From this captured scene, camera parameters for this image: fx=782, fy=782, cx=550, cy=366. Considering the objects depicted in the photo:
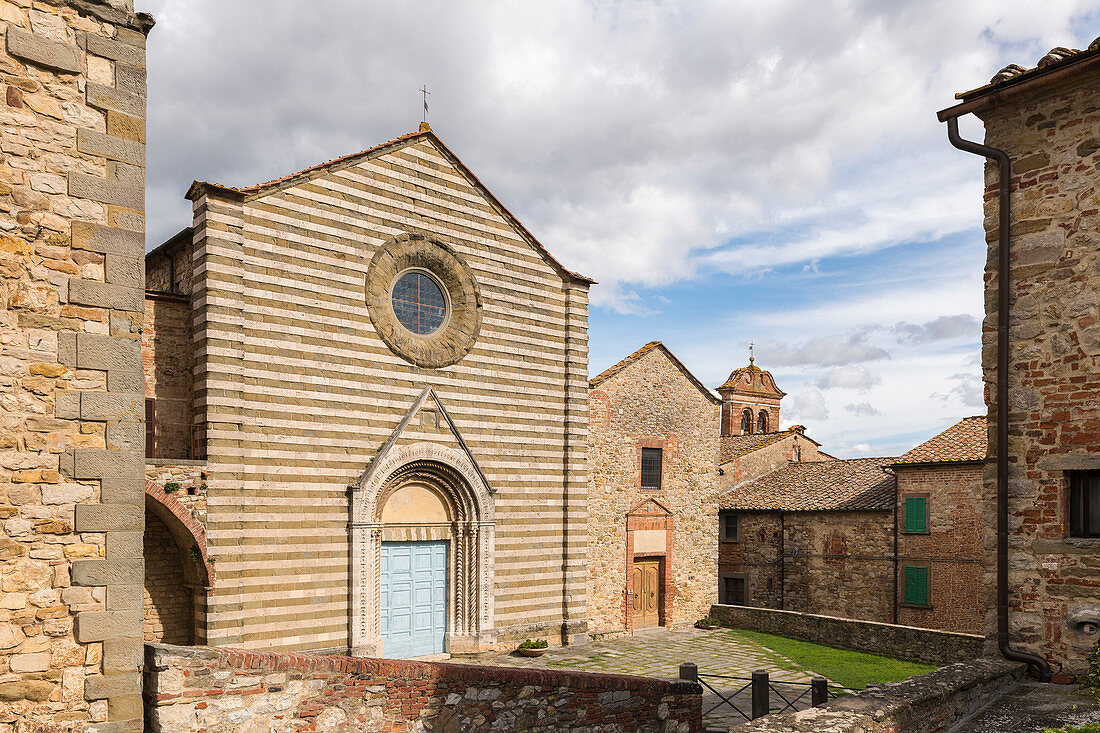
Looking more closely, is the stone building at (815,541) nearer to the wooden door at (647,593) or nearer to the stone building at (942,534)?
the stone building at (942,534)

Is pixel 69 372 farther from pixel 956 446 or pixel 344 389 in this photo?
pixel 956 446

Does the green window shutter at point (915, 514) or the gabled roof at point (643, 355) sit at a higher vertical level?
the gabled roof at point (643, 355)

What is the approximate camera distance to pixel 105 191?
246 inches

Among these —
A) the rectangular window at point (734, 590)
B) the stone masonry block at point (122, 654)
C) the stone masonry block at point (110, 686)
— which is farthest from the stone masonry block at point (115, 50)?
the rectangular window at point (734, 590)

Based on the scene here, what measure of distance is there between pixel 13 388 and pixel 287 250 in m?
8.16

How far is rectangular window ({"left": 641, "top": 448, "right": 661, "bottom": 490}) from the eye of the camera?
2006cm

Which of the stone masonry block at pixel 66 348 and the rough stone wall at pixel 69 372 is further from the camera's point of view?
the stone masonry block at pixel 66 348

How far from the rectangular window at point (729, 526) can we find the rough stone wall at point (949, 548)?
213 inches

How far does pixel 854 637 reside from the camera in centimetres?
1788

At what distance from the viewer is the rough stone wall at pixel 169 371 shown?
12.7 meters

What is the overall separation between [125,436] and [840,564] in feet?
68.7

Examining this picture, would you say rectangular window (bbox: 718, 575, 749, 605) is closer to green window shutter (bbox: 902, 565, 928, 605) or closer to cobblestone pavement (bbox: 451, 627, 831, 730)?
green window shutter (bbox: 902, 565, 928, 605)

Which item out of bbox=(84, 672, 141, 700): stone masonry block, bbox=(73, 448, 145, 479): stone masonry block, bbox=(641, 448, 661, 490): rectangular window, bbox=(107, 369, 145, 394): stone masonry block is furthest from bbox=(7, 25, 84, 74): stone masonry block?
bbox=(641, 448, 661, 490): rectangular window

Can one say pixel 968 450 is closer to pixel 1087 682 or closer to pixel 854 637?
pixel 854 637
